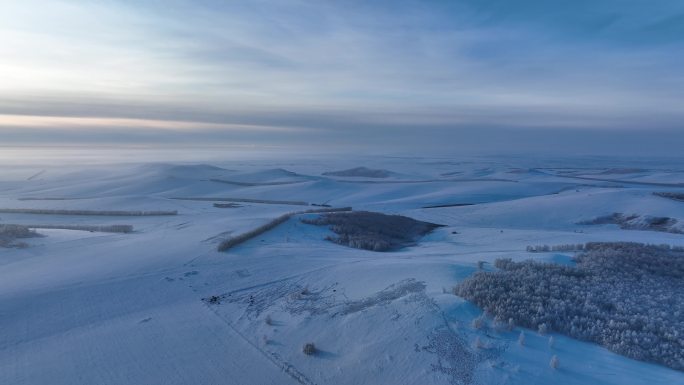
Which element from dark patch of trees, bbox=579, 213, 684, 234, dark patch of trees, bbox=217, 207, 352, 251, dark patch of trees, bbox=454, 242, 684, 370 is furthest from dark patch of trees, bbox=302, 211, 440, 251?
dark patch of trees, bbox=579, 213, 684, 234

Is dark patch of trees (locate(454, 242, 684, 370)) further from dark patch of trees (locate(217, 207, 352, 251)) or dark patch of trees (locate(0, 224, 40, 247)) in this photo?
dark patch of trees (locate(0, 224, 40, 247))

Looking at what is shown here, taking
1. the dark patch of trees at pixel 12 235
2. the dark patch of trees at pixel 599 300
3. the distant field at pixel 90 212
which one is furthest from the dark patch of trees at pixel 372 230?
the distant field at pixel 90 212

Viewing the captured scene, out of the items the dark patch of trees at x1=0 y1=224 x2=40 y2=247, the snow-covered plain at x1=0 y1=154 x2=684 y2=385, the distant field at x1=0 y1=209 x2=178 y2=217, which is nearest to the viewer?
the snow-covered plain at x1=0 y1=154 x2=684 y2=385

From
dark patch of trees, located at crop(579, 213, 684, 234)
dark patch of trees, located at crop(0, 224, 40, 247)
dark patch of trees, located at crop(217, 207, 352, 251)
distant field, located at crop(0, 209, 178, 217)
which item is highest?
dark patch of trees, located at crop(217, 207, 352, 251)

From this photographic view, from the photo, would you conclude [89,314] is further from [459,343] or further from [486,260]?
[486,260]

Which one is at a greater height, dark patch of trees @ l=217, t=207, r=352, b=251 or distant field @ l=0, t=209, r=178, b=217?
dark patch of trees @ l=217, t=207, r=352, b=251

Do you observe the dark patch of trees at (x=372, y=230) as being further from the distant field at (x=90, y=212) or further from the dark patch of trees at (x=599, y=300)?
the distant field at (x=90, y=212)

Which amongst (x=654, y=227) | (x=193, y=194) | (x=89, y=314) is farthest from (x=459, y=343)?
(x=193, y=194)
